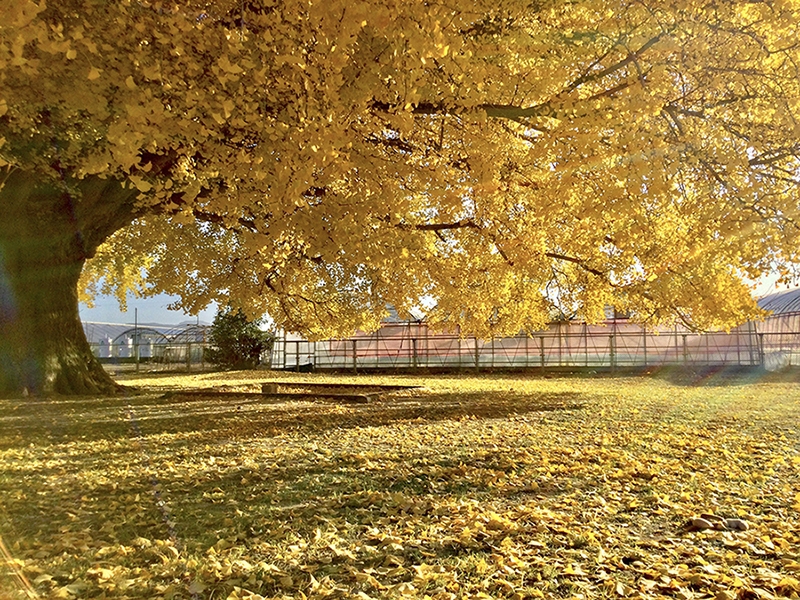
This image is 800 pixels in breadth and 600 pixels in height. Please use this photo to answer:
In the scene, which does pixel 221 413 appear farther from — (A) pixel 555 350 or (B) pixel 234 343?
(B) pixel 234 343

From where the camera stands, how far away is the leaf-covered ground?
2.59 m

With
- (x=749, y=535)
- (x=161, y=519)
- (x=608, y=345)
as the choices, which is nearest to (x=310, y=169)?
(x=161, y=519)

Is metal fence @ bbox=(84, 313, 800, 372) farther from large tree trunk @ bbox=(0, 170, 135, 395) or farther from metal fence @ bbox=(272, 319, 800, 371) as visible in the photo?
large tree trunk @ bbox=(0, 170, 135, 395)

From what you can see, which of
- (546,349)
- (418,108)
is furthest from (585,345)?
(418,108)

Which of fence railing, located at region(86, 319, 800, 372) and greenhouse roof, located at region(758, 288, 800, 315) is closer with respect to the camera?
fence railing, located at region(86, 319, 800, 372)

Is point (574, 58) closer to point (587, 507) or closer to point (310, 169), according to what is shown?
point (310, 169)

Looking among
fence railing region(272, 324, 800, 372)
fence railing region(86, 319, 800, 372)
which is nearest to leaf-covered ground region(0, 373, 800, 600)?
fence railing region(272, 324, 800, 372)

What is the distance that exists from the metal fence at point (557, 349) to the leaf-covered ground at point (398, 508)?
15.2 metres

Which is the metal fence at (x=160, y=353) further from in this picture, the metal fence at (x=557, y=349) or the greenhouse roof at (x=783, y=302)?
the greenhouse roof at (x=783, y=302)

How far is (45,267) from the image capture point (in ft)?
34.6

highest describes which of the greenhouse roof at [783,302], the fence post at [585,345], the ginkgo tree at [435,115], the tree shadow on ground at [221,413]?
the ginkgo tree at [435,115]

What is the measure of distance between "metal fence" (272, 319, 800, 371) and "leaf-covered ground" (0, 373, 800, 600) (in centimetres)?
1520

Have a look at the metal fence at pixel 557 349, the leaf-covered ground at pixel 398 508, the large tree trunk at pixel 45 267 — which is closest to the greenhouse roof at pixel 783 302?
the metal fence at pixel 557 349

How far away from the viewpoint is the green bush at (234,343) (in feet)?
85.0
